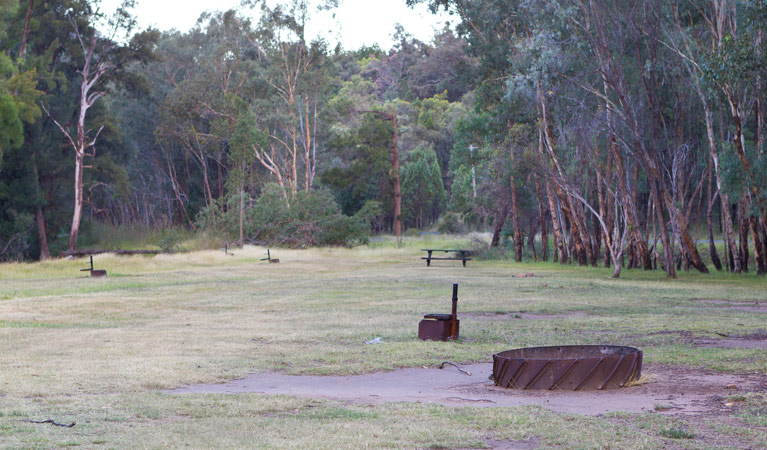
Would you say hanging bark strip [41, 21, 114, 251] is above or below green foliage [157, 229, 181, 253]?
above

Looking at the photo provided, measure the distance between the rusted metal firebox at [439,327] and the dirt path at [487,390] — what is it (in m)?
2.28

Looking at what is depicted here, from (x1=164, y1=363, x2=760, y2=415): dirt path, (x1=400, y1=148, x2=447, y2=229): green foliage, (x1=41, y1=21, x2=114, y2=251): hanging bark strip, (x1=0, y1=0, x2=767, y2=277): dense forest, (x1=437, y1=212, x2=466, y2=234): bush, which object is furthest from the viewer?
(x1=400, y1=148, x2=447, y2=229): green foliage

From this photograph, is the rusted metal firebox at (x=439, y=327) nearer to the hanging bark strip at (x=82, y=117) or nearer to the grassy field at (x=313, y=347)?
the grassy field at (x=313, y=347)

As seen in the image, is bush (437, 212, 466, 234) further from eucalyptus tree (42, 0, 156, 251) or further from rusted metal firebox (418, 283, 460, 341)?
rusted metal firebox (418, 283, 460, 341)

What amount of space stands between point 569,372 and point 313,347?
438 cm

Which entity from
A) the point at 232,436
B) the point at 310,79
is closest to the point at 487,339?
the point at 232,436

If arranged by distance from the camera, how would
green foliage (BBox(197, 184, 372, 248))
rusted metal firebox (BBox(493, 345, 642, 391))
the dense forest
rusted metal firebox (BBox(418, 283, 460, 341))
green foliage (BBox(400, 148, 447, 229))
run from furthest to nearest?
green foliage (BBox(400, 148, 447, 229)) → green foliage (BBox(197, 184, 372, 248)) → the dense forest → rusted metal firebox (BBox(418, 283, 460, 341)) → rusted metal firebox (BBox(493, 345, 642, 391))

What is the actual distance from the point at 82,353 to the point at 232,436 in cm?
545

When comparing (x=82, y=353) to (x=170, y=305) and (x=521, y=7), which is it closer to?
(x=170, y=305)

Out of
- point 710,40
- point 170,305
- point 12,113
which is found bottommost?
point 170,305

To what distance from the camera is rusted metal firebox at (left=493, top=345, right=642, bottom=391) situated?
26.0 feet

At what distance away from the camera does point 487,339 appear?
476 inches

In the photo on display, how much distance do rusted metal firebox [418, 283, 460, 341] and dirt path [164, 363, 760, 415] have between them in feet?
7.47

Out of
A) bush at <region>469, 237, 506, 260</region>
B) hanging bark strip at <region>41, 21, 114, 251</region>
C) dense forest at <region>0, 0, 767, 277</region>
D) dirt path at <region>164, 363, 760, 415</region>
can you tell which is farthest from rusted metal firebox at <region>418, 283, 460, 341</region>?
hanging bark strip at <region>41, 21, 114, 251</region>
